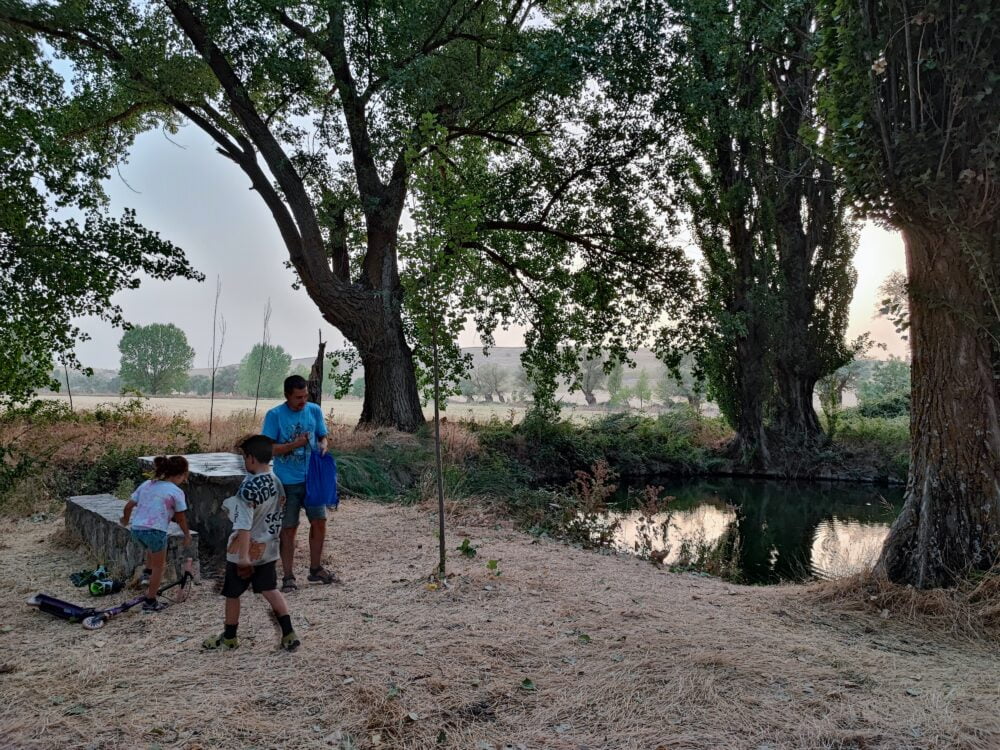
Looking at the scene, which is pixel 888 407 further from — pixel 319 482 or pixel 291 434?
pixel 291 434

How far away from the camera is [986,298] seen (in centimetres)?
501

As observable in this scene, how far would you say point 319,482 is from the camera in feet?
17.4

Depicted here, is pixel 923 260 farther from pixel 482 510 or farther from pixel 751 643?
pixel 482 510

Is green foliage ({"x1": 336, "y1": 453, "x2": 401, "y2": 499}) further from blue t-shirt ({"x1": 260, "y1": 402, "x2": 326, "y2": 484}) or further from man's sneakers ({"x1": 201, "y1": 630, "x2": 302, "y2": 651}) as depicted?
man's sneakers ({"x1": 201, "y1": 630, "x2": 302, "y2": 651})

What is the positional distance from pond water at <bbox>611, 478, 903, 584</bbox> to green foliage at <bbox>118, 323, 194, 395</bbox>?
6710cm

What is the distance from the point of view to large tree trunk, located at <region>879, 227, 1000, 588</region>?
500 centimetres

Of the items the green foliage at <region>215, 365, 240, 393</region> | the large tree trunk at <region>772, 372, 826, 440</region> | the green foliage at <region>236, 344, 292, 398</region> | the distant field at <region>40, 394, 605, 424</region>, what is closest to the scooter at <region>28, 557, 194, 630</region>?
the distant field at <region>40, 394, 605, 424</region>

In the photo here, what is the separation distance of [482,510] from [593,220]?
749cm

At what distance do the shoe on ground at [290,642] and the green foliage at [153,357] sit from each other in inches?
2893

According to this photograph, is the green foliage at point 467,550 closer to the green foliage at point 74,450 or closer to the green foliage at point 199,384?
the green foliage at point 74,450

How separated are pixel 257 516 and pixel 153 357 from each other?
251 feet

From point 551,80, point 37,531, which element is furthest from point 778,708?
point 551,80

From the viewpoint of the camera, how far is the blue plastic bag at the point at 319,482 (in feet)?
17.3

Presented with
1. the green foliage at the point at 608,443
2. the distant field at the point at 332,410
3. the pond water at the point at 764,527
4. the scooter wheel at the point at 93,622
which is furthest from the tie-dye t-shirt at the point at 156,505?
the green foliage at the point at 608,443
